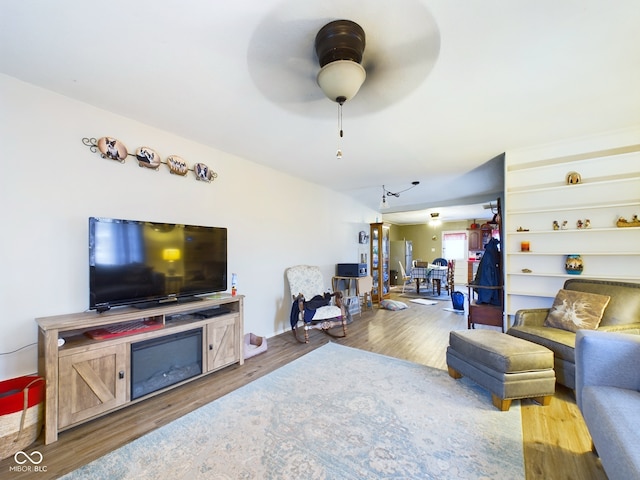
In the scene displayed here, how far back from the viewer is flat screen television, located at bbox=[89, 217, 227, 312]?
203 cm

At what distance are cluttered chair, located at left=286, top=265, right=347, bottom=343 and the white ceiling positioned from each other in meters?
1.95

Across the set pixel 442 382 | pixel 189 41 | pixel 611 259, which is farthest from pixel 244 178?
pixel 611 259

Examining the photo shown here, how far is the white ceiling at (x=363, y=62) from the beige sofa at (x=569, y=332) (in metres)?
1.55

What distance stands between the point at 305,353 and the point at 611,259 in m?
3.47

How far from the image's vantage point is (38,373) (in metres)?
1.87

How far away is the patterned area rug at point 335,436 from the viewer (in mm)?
1463

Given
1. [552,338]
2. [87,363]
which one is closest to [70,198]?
[87,363]

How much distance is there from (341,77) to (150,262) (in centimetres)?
210

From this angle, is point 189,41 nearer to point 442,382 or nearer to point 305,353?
point 305,353

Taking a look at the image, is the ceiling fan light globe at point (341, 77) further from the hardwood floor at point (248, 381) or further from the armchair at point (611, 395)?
the hardwood floor at point (248, 381)

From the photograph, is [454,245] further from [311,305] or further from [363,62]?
[363,62]

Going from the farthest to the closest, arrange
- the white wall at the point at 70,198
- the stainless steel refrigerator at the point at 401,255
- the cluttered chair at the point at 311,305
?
1. the stainless steel refrigerator at the point at 401,255
2. the cluttered chair at the point at 311,305
3. the white wall at the point at 70,198

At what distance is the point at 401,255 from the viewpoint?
8766mm

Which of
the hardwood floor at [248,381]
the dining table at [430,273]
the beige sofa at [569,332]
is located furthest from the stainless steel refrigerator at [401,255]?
the beige sofa at [569,332]
